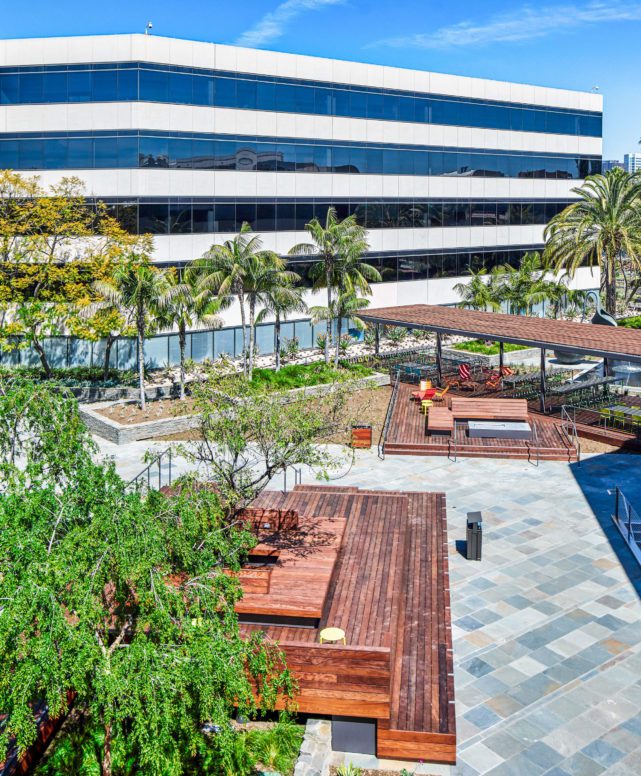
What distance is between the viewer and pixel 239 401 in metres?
16.0

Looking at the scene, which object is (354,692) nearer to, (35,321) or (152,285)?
(152,285)

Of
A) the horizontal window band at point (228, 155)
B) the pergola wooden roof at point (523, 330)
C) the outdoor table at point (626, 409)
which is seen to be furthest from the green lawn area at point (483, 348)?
the outdoor table at point (626, 409)

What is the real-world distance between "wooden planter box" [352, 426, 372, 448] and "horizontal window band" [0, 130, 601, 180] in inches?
759

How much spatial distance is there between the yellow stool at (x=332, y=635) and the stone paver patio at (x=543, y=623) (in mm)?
1799

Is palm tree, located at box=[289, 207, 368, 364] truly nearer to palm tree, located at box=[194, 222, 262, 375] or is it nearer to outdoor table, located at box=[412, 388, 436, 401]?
palm tree, located at box=[194, 222, 262, 375]

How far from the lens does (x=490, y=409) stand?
28.7 metres

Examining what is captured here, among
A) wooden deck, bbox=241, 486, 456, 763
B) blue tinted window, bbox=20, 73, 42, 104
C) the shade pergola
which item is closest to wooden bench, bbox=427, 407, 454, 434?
the shade pergola

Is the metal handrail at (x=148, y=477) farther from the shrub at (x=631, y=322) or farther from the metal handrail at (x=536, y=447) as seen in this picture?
the shrub at (x=631, y=322)

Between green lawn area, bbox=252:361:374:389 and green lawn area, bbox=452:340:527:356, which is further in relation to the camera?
green lawn area, bbox=452:340:527:356

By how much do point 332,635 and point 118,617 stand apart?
168 inches

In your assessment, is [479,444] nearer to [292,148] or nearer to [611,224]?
[611,224]

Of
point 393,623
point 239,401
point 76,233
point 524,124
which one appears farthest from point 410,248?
point 393,623

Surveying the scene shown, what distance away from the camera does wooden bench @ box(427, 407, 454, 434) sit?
27.9 m

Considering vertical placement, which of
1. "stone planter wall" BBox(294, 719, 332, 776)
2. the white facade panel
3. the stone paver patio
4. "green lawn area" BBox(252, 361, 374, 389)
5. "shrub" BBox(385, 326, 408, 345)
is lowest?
"stone planter wall" BBox(294, 719, 332, 776)
